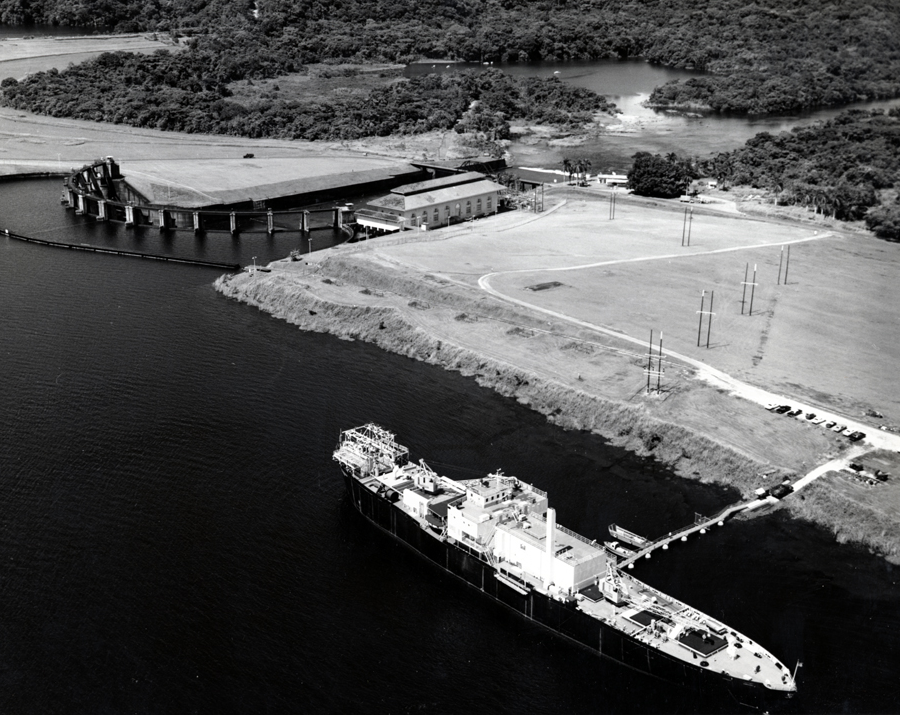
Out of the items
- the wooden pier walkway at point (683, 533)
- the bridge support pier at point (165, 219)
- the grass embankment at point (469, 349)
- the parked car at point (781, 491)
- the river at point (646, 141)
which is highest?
the river at point (646, 141)

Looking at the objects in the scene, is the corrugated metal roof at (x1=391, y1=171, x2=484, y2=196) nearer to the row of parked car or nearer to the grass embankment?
the grass embankment

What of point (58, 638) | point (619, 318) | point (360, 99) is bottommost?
point (58, 638)

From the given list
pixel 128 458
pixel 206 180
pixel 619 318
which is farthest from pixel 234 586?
pixel 206 180

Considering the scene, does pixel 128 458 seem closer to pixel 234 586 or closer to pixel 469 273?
pixel 234 586

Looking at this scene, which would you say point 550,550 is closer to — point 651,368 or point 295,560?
point 295,560

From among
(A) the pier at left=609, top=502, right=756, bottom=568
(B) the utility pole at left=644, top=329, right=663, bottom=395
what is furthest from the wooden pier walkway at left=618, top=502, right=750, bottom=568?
(B) the utility pole at left=644, top=329, right=663, bottom=395

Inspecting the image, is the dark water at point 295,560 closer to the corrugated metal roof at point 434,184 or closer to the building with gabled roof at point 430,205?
the building with gabled roof at point 430,205

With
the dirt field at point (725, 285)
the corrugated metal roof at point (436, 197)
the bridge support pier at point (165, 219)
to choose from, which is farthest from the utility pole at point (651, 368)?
the bridge support pier at point (165, 219)

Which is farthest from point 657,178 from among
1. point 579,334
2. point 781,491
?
point 781,491
